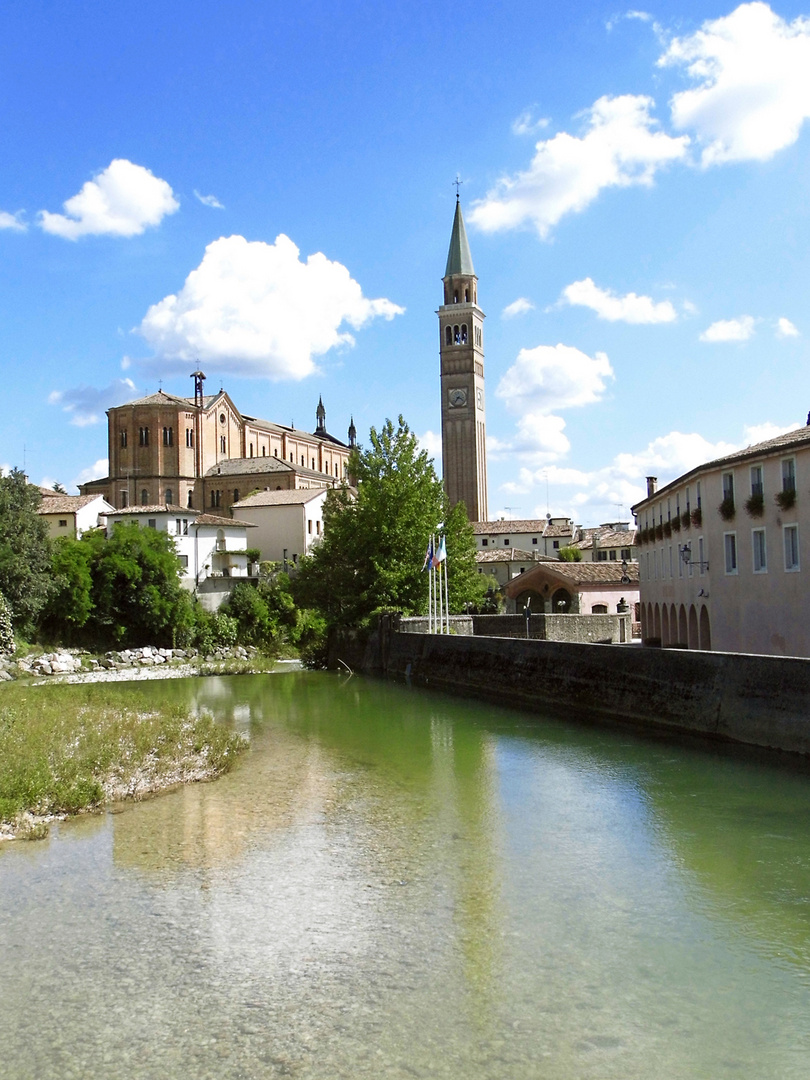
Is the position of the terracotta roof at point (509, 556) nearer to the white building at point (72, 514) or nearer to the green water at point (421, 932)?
the white building at point (72, 514)

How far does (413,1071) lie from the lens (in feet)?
23.5

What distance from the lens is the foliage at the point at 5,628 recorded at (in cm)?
4462

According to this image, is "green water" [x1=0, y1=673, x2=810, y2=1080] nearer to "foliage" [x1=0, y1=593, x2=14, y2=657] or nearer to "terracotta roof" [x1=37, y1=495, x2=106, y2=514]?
"foliage" [x1=0, y1=593, x2=14, y2=657]

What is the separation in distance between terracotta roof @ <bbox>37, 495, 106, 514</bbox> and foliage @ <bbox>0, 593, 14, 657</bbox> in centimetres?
1924

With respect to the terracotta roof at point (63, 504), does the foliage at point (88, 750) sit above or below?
below

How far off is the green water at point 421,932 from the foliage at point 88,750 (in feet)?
3.13

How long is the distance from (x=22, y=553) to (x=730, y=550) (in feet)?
109

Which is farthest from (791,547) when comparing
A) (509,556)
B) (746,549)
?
(509,556)

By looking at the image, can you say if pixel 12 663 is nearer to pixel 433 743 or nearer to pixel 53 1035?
pixel 433 743

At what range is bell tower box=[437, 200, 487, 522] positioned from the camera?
399ft

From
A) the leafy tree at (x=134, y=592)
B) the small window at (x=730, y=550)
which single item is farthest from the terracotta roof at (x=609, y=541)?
the small window at (x=730, y=550)

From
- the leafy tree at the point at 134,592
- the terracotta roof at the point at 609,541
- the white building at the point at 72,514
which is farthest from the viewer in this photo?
the terracotta roof at the point at 609,541

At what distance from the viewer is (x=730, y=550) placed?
107 ft

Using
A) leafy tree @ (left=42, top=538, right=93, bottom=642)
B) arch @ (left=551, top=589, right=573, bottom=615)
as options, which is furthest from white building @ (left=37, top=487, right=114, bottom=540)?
arch @ (left=551, top=589, right=573, bottom=615)
